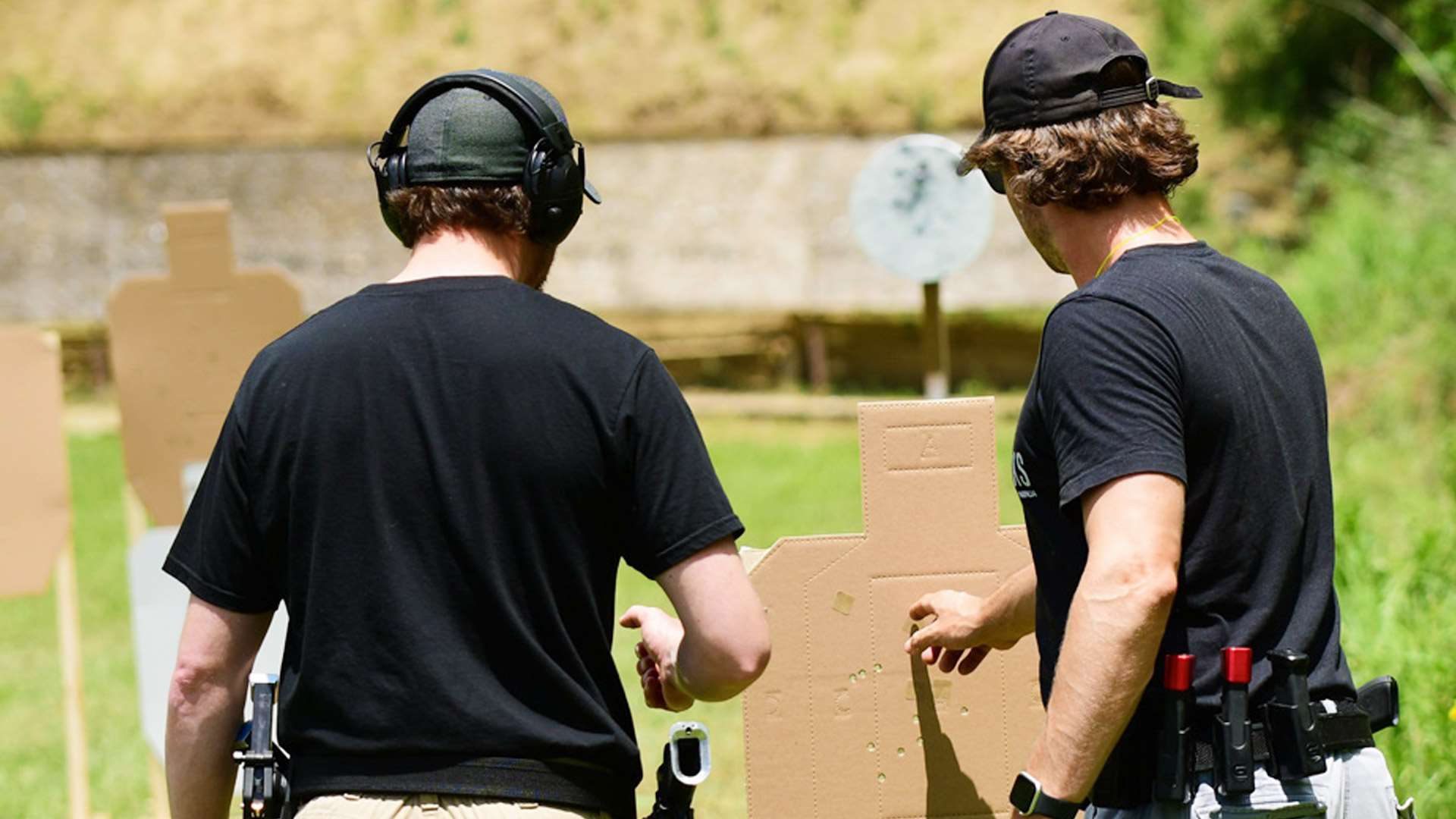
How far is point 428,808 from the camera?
5.90 ft

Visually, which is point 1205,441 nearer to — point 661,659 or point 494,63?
point 661,659

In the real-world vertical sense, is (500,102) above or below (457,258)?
above

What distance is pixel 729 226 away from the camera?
2005 centimetres

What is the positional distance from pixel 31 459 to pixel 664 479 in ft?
11.0

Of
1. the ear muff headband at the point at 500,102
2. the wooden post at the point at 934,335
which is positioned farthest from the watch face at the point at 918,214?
the ear muff headband at the point at 500,102

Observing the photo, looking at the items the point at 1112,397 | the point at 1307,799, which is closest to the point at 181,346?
the point at 1112,397

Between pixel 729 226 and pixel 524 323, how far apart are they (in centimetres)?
1836

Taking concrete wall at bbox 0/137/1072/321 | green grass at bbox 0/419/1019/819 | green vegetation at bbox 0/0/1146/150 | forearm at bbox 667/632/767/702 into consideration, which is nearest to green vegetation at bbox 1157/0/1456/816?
green grass at bbox 0/419/1019/819

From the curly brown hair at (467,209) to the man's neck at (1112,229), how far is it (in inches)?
25.8

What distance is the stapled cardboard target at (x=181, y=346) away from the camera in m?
4.62

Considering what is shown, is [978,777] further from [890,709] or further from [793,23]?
[793,23]

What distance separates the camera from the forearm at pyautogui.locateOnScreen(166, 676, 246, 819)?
6.32 feet

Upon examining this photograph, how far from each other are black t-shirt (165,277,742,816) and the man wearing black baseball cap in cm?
42

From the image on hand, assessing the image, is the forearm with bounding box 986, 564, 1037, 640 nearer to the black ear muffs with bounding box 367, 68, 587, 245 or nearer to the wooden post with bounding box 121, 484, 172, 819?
the black ear muffs with bounding box 367, 68, 587, 245
